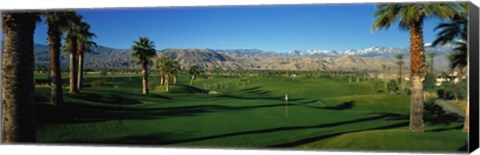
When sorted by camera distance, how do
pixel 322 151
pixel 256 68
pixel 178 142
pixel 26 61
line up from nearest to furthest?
pixel 26 61 → pixel 322 151 → pixel 178 142 → pixel 256 68

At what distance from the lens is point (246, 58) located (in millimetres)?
16172

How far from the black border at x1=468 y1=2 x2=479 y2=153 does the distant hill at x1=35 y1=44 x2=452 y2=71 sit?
1558 millimetres

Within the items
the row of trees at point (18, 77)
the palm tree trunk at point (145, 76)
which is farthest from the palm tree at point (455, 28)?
the row of trees at point (18, 77)

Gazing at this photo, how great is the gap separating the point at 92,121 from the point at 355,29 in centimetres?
806

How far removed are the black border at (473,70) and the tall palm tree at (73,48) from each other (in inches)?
404

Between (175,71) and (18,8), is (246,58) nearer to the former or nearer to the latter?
(175,71)

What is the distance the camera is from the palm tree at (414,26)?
46.7 feet

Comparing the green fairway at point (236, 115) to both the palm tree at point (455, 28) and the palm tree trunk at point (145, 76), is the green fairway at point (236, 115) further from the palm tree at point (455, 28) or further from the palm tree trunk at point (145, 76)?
the palm tree at point (455, 28)

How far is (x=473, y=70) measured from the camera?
13.0 meters

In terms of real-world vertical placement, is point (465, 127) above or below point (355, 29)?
below

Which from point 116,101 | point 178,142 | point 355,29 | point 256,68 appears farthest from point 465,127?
point 116,101

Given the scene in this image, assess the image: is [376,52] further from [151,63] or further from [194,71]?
[151,63]

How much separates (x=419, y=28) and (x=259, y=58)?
173 inches

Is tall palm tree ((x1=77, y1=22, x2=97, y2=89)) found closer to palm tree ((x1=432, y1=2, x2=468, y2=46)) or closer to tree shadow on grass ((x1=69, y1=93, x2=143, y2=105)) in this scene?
tree shadow on grass ((x1=69, y1=93, x2=143, y2=105))
